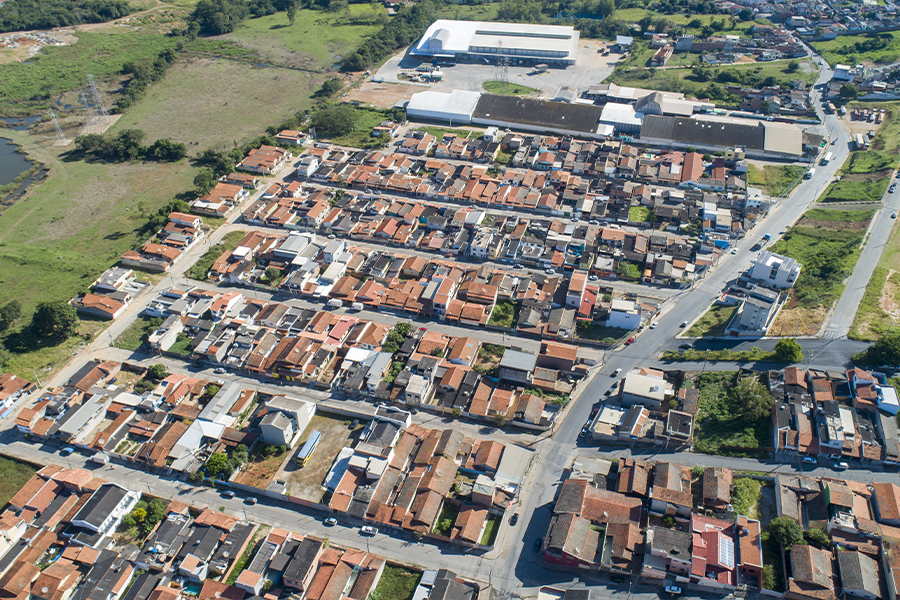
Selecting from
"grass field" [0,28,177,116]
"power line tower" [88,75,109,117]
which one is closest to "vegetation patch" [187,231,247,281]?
"power line tower" [88,75,109,117]

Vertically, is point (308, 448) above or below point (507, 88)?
below

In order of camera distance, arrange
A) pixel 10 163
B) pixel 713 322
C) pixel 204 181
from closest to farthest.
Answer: pixel 713 322 < pixel 204 181 < pixel 10 163

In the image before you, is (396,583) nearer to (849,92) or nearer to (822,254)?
(822,254)

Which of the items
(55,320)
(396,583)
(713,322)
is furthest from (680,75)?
(55,320)

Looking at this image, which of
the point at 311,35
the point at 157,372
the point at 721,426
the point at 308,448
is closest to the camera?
the point at 308,448

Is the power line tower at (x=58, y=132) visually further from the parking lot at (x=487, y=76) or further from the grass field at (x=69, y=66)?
the parking lot at (x=487, y=76)

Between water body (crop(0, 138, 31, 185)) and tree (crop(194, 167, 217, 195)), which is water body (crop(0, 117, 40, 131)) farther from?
tree (crop(194, 167, 217, 195))

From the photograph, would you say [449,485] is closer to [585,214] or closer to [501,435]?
[501,435]
